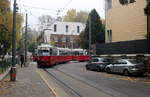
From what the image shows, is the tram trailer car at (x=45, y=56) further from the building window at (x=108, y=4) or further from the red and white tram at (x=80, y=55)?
the red and white tram at (x=80, y=55)

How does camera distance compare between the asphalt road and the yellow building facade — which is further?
the yellow building facade

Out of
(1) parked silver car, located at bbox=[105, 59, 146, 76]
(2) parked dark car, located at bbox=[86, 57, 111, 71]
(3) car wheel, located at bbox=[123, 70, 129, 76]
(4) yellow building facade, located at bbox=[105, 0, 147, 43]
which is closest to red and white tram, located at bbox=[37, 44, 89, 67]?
(2) parked dark car, located at bbox=[86, 57, 111, 71]

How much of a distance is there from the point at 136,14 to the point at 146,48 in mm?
7156

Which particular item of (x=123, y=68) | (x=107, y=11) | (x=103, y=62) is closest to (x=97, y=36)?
(x=107, y=11)

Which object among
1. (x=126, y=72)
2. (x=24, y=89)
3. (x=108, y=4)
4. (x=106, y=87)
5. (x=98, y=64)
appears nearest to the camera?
(x=24, y=89)

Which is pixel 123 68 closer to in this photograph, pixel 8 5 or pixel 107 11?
pixel 8 5

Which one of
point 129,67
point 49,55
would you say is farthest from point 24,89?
point 49,55

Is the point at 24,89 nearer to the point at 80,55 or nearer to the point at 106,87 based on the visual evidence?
the point at 106,87

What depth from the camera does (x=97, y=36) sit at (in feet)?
211

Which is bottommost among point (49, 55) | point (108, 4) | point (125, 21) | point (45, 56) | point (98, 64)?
point (98, 64)

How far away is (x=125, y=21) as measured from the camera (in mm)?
39906

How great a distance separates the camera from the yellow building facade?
36.1 metres

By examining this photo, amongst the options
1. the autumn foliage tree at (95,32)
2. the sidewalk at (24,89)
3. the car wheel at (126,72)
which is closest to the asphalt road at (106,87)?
the sidewalk at (24,89)

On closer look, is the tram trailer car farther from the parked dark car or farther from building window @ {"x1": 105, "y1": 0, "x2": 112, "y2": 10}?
building window @ {"x1": 105, "y1": 0, "x2": 112, "y2": 10}
